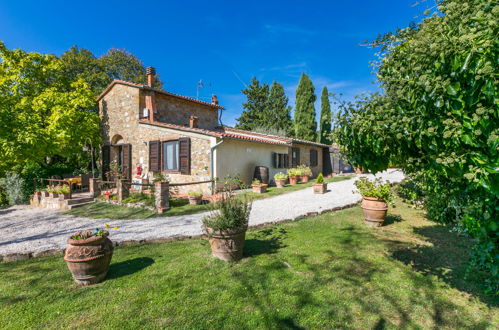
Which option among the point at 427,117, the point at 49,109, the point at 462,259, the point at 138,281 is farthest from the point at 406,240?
the point at 49,109

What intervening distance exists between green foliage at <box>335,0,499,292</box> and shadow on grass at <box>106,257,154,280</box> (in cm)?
395

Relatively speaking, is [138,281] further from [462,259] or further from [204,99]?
[204,99]

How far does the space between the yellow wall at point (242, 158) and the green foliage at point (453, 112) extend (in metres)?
9.15

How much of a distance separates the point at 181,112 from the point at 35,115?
309 inches

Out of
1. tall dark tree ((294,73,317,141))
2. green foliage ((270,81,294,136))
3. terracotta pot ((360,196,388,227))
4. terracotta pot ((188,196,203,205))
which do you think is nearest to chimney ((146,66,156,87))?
terracotta pot ((188,196,203,205))

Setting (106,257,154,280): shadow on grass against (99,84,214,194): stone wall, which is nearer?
(106,257,154,280): shadow on grass

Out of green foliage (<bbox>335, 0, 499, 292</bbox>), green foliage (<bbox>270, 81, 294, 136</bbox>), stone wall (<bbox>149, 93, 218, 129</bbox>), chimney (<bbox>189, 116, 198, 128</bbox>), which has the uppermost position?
green foliage (<bbox>270, 81, 294, 136</bbox>)

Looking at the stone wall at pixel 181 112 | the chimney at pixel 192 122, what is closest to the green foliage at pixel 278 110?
the stone wall at pixel 181 112

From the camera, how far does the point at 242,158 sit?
515 inches

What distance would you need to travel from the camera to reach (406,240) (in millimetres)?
5129

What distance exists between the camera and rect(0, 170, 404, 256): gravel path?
19.5 feet

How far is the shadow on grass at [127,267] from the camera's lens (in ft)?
12.9

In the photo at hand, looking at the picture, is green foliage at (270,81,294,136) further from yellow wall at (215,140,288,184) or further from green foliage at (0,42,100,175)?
green foliage at (0,42,100,175)

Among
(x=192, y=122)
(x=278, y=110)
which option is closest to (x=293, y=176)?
(x=192, y=122)
